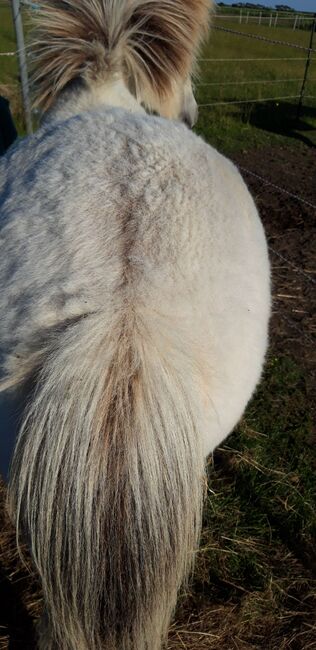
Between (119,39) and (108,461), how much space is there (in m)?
1.54

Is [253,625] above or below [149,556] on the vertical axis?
below

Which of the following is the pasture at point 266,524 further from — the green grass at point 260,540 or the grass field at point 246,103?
the grass field at point 246,103

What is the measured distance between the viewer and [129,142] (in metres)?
1.36

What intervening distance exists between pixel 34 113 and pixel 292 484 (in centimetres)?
212

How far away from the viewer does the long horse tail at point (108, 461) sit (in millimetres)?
1047

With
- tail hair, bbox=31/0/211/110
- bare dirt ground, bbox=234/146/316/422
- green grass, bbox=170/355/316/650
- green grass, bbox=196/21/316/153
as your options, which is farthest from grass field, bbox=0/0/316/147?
green grass, bbox=170/355/316/650

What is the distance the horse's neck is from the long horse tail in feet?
3.95

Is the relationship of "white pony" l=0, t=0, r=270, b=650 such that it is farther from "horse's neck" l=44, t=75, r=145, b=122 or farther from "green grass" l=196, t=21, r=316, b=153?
"green grass" l=196, t=21, r=316, b=153

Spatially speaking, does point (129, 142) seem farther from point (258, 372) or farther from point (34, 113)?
point (34, 113)

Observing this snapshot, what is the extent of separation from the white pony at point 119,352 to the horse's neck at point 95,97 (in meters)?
0.58

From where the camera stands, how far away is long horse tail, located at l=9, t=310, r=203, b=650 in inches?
Answer: 41.2

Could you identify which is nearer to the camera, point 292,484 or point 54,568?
point 54,568

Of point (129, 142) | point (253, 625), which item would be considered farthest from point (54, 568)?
point (253, 625)

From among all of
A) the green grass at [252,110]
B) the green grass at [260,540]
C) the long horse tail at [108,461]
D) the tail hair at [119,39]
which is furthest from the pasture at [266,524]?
the green grass at [252,110]
